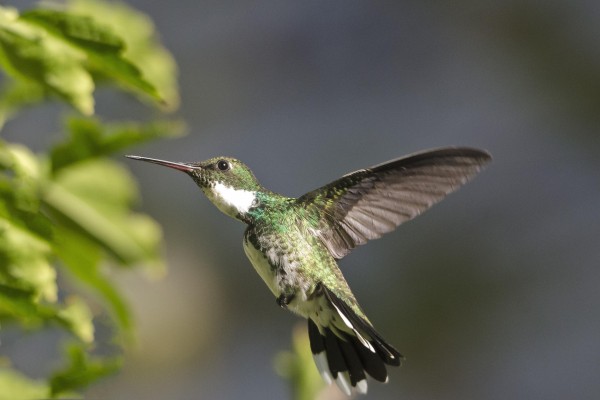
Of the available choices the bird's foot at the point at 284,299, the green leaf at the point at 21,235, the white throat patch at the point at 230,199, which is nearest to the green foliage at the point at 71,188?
the green leaf at the point at 21,235

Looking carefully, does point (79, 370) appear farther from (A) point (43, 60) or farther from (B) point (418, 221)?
(B) point (418, 221)

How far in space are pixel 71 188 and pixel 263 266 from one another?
348 mm

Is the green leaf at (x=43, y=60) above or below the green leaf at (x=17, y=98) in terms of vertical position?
below

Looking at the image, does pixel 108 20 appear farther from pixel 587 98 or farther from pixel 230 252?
pixel 587 98

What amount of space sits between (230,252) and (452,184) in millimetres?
3873

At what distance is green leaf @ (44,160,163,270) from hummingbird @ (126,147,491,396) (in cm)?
19

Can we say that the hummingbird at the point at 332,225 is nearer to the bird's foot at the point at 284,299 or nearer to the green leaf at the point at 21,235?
the bird's foot at the point at 284,299

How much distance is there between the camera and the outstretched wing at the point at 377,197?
1.41m

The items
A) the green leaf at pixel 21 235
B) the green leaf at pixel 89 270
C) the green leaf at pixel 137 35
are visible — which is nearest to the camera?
the green leaf at pixel 21 235

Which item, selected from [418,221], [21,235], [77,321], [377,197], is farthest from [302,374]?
[418,221]

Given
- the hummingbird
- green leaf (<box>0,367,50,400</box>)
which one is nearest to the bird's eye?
the hummingbird

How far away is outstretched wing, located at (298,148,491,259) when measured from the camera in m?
1.41

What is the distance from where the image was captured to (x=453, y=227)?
5605mm

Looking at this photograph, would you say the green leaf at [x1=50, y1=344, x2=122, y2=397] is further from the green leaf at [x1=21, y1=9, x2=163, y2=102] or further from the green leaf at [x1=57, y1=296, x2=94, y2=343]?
the green leaf at [x1=21, y1=9, x2=163, y2=102]
